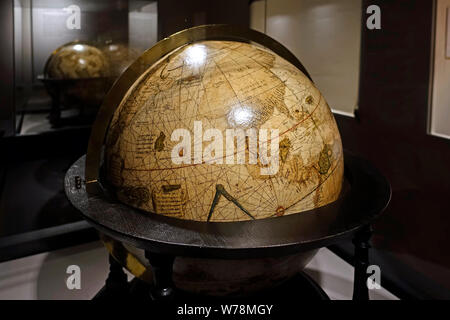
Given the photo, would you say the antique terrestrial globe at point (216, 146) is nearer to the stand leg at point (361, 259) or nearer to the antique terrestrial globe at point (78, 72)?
the stand leg at point (361, 259)

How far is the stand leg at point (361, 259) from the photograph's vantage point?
1.28 meters

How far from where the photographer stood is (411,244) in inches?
83.0

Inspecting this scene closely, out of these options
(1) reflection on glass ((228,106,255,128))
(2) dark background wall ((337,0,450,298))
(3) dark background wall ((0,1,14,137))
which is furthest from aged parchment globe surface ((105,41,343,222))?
(3) dark background wall ((0,1,14,137))

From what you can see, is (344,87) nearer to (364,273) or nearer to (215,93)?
(364,273)

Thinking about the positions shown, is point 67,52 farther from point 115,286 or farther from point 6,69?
point 115,286

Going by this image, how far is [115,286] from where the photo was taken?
1.57 m

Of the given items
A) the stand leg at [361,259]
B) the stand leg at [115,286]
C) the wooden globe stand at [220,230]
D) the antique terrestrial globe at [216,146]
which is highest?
the antique terrestrial globe at [216,146]

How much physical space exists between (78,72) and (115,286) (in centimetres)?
122

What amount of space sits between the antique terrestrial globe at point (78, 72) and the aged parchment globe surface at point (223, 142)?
1.16 meters

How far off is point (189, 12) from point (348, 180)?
797 millimetres

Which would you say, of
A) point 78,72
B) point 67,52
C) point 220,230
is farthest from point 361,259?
point 67,52

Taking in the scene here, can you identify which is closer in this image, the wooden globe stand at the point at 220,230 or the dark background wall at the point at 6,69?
the wooden globe stand at the point at 220,230

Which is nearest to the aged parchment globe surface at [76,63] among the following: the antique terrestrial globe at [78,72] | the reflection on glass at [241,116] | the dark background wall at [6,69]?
the antique terrestrial globe at [78,72]
